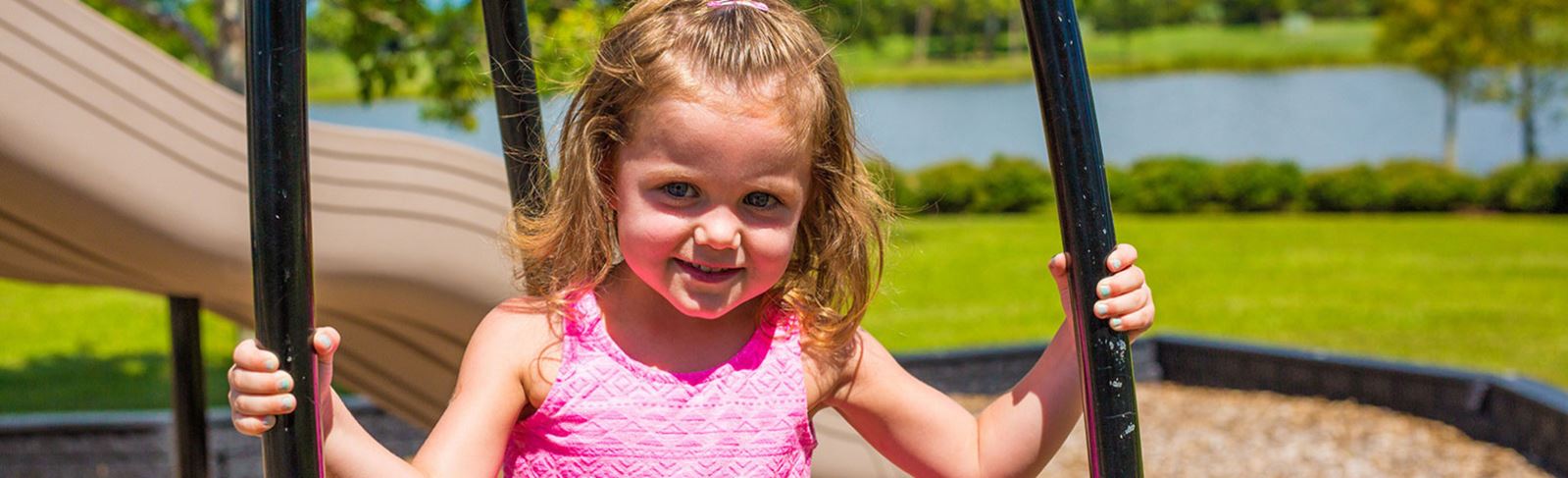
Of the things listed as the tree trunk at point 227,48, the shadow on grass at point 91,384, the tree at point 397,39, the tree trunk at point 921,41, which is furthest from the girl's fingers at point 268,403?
the tree trunk at point 921,41

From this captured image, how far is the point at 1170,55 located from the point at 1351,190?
22437 millimetres

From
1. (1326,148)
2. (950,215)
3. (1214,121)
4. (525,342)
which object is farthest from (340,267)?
(1214,121)

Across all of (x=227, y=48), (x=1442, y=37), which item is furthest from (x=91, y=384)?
(x=1442, y=37)

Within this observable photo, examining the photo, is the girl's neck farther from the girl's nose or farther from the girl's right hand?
the girl's right hand

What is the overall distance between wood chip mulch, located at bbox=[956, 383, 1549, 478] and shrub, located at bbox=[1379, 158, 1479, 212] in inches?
352

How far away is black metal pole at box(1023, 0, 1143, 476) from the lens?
4.46 feet

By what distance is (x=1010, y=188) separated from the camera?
1476 centimetres

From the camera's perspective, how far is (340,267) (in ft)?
8.68

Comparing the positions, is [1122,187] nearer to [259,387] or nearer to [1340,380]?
[1340,380]

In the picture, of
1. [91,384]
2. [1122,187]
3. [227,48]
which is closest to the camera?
[227,48]

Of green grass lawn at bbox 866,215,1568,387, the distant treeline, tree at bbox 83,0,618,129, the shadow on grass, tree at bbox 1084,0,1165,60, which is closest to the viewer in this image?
tree at bbox 83,0,618,129

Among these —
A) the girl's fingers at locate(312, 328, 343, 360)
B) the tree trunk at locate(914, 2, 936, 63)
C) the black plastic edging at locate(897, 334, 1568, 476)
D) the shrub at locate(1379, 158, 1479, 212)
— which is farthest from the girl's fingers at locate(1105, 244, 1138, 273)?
the tree trunk at locate(914, 2, 936, 63)

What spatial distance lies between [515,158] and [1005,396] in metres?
0.63

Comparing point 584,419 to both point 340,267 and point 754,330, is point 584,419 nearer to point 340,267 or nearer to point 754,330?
point 754,330
